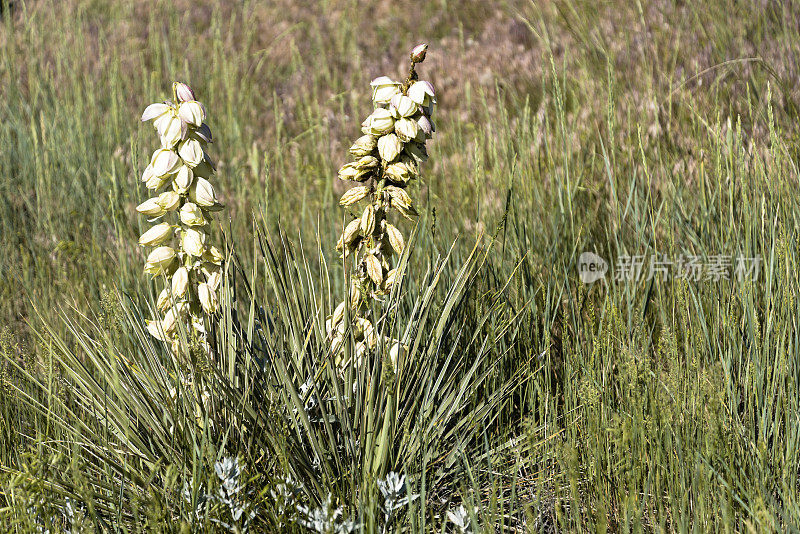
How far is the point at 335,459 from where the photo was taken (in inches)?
63.5

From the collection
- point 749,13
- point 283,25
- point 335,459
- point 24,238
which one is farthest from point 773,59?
point 283,25

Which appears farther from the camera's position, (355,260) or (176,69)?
(176,69)

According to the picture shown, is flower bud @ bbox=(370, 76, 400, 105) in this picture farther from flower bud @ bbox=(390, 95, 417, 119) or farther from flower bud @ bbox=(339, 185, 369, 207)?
flower bud @ bbox=(339, 185, 369, 207)

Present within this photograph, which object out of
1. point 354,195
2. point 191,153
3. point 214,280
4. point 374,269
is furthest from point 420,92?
point 214,280

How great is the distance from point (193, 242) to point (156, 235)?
0.11m

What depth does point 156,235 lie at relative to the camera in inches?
65.1

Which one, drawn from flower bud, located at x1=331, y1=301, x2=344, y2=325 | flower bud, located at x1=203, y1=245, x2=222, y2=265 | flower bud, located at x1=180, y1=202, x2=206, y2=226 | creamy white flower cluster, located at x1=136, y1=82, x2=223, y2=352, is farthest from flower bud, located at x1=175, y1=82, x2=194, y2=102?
flower bud, located at x1=331, y1=301, x2=344, y2=325

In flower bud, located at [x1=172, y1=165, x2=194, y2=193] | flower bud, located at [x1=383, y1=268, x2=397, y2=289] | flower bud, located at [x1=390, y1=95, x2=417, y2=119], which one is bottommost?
flower bud, located at [x1=383, y1=268, x2=397, y2=289]

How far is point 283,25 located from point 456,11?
5.40ft

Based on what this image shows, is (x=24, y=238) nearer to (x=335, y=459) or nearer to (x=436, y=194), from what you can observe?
(x=436, y=194)

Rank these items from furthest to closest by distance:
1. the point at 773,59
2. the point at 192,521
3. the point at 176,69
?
the point at 176,69 → the point at 773,59 → the point at 192,521

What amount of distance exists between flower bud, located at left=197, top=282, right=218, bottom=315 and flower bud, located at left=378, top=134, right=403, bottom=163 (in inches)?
19.6

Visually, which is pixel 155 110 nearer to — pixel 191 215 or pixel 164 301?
pixel 191 215

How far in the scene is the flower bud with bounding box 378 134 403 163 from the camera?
160 cm
